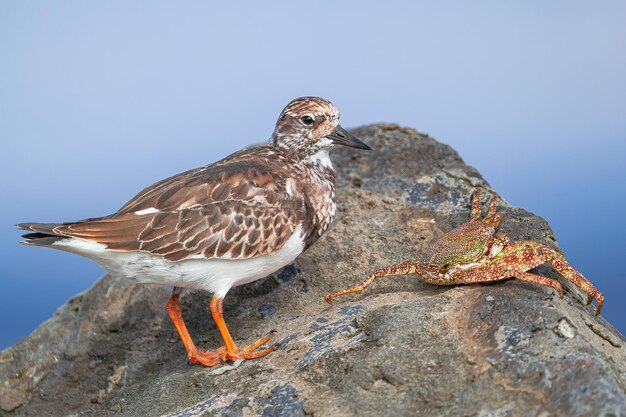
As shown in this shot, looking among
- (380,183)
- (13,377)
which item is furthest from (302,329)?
(13,377)

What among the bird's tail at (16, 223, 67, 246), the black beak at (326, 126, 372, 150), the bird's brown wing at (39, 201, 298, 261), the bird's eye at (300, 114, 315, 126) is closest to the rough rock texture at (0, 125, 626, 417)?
the bird's brown wing at (39, 201, 298, 261)

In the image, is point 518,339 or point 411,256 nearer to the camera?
point 518,339

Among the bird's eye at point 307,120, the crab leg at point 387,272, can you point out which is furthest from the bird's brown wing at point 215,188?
the crab leg at point 387,272

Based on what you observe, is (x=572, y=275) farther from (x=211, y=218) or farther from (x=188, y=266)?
(x=188, y=266)

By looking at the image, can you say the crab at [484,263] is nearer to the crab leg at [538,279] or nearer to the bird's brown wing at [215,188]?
the crab leg at [538,279]

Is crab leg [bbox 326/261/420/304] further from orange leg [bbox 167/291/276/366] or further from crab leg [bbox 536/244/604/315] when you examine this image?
crab leg [bbox 536/244/604/315]

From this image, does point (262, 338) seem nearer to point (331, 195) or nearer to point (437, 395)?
point (331, 195)
